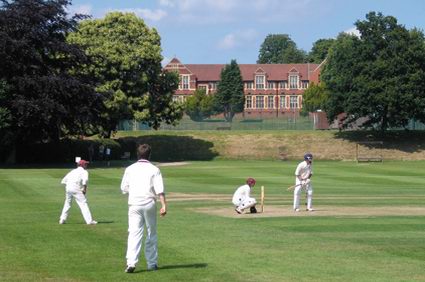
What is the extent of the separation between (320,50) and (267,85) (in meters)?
26.3

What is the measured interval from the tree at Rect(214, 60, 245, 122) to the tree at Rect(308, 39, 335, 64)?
33840 millimetres

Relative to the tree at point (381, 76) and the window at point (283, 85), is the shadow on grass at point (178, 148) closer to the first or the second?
the tree at point (381, 76)

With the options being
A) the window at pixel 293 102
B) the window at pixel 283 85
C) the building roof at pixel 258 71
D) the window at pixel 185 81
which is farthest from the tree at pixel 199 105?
the window at pixel 293 102

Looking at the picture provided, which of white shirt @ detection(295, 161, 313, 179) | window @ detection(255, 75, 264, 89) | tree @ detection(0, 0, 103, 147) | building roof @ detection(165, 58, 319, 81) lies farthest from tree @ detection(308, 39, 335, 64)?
white shirt @ detection(295, 161, 313, 179)

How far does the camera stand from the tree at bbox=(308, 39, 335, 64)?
16812cm

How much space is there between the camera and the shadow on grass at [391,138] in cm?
7981

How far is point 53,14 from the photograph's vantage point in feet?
202

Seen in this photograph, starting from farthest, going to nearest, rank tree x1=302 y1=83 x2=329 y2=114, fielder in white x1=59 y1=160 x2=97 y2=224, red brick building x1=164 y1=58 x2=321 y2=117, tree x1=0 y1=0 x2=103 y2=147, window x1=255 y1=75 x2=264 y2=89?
1. window x1=255 y1=75 x2=264 y2=89
2. red brick building x1=164 y1=58 x2=321 y2=117
3. tree x1=302 y1=83 x2=329 y2=114
4. tree x1=0 y1=0 x2=103 y2=147
5. fielder in white x1=59 y1=160 x2=97 y2=224

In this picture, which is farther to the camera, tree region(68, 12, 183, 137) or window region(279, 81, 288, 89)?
window region(279, 81, 288, 89)

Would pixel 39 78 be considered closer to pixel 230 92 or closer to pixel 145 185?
pixel 145 185

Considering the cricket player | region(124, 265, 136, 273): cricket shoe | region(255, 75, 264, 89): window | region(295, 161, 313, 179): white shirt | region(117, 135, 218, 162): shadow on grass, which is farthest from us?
region(255, 75, 264, 89): window

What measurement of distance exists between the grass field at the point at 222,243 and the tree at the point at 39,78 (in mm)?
29733

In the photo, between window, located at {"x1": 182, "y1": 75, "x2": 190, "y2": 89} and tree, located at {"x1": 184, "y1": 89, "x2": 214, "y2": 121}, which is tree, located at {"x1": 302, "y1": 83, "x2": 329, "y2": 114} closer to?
tree, located at {"x1": 184, "y1": 89, "x2": 214, "y2": 121}

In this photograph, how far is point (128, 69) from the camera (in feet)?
240
